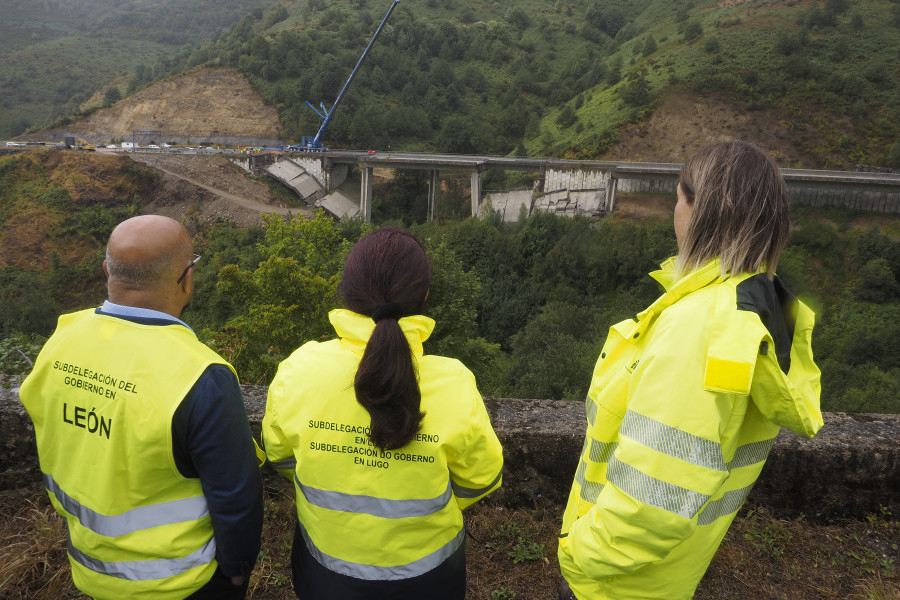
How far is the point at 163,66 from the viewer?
78.1 m

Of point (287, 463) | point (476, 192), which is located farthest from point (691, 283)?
point (476, 192)

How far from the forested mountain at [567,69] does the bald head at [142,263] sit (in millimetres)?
46280

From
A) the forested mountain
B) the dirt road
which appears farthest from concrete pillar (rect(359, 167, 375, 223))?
the forested mountain

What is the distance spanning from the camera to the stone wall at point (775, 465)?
3.18m

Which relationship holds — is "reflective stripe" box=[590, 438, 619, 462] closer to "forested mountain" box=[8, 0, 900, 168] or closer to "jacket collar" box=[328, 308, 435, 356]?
"jacket collar" box=[328, 308, 435, 356]

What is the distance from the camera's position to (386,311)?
1.80 meters

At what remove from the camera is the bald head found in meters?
1.90

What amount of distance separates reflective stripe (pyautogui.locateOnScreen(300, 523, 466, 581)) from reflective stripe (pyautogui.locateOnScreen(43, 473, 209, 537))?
0.41 metres

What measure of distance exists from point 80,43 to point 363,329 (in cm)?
12306

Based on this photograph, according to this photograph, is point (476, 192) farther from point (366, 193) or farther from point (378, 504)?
point (378, 504)

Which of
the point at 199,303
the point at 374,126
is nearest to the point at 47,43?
the point at 374,126

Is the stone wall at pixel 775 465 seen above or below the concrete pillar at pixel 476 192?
above

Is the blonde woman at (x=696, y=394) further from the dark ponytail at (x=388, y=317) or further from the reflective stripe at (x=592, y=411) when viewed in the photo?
the dark ponytail at (x=388, y=317)

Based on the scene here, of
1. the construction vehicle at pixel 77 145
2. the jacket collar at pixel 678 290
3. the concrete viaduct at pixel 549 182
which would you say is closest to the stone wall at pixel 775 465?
the jacket collar at pixel 678 290
